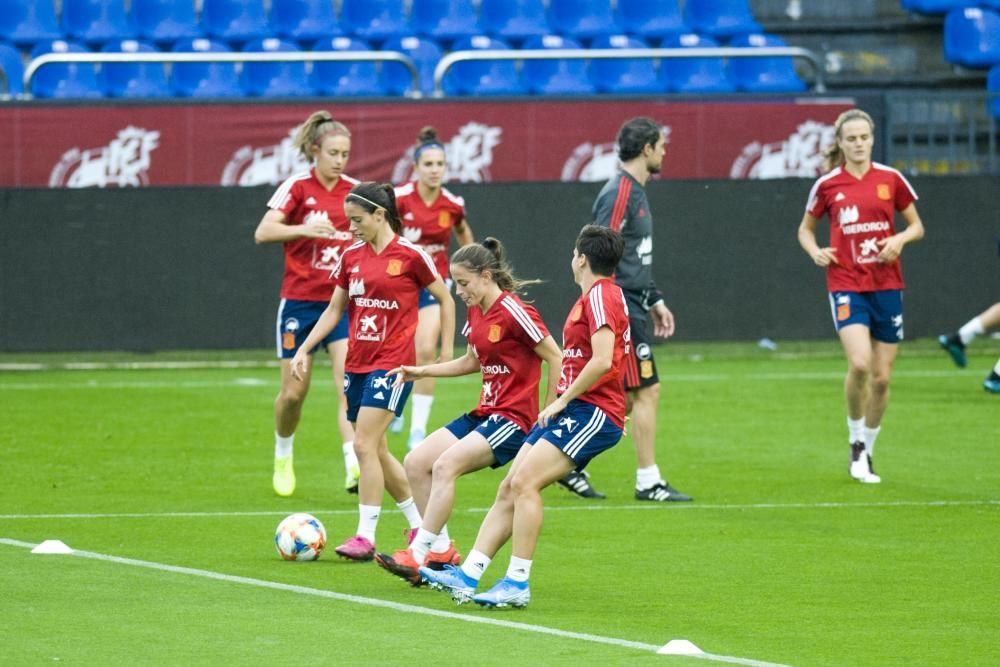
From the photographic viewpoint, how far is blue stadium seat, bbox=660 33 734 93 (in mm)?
23500

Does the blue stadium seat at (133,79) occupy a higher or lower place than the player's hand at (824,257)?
higher

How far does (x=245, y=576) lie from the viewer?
905cm

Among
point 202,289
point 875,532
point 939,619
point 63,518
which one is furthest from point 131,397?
point 939,619

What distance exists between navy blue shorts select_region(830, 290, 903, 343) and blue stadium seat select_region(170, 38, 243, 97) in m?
11.8

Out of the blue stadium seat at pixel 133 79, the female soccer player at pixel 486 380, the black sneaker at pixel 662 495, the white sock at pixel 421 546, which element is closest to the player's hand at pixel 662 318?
the black sneaker at pixel 662 495

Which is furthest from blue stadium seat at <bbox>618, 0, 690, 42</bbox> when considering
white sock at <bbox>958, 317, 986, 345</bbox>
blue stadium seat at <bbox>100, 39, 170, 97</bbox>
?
white sock at <bbox>958, 317, 986, 345</bbox>

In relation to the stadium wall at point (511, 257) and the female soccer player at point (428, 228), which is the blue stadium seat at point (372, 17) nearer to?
the stadium wall at point (511, 257)

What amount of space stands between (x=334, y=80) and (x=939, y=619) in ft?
53.7

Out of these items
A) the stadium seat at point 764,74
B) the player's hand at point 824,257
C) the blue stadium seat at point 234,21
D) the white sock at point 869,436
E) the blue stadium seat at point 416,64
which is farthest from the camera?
the blue stadium seat at point 234,21

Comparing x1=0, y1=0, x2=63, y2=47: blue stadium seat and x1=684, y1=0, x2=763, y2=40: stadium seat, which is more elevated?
x1=684, y1=0, x2=763, y2=40: stadium seat

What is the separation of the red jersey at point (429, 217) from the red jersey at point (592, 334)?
5.50m

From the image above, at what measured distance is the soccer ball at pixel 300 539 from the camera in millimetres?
9453

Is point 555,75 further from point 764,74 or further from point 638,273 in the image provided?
point 638,273

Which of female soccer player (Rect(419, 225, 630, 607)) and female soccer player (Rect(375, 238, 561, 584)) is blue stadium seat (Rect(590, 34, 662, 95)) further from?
female soccer player (Rect(419, 225, 630, 607))
